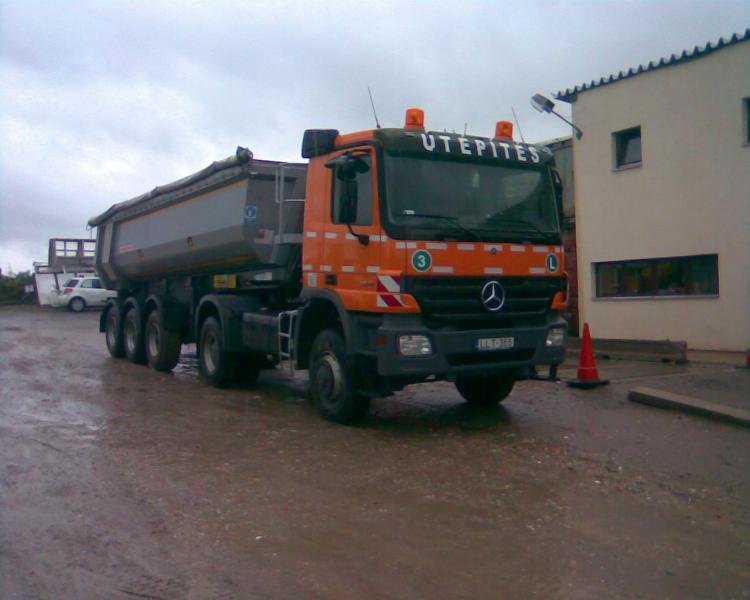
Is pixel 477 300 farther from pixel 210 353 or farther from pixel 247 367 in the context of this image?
pixel 210 353

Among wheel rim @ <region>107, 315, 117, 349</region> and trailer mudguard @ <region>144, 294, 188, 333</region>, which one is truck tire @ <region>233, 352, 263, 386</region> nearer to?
trailer mudguard @ <region>144, 294, 188, 333</region>

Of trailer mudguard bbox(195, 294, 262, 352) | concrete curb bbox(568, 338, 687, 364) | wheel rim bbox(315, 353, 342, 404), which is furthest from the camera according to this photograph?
concrete curb bbox(568, 338, 687, 364)

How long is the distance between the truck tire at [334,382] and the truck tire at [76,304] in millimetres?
30940

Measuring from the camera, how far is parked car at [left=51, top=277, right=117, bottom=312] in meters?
36.8

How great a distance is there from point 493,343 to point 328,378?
1.94 metres

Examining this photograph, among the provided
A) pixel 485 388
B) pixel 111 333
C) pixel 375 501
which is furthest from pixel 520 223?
pixel 111 333

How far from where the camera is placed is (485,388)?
993cm

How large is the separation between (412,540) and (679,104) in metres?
12.4

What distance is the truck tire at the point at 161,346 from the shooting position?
44.9ft

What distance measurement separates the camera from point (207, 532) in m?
5.21

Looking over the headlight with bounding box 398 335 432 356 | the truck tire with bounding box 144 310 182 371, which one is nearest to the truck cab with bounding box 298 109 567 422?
the headlight with bounding box 398 335 432 356

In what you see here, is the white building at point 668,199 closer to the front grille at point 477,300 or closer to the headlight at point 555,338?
the headlight at point 555,338

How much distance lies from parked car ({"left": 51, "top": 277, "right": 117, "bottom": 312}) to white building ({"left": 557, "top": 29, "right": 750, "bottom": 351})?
87.6 feet

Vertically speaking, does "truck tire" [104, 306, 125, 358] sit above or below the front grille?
below
